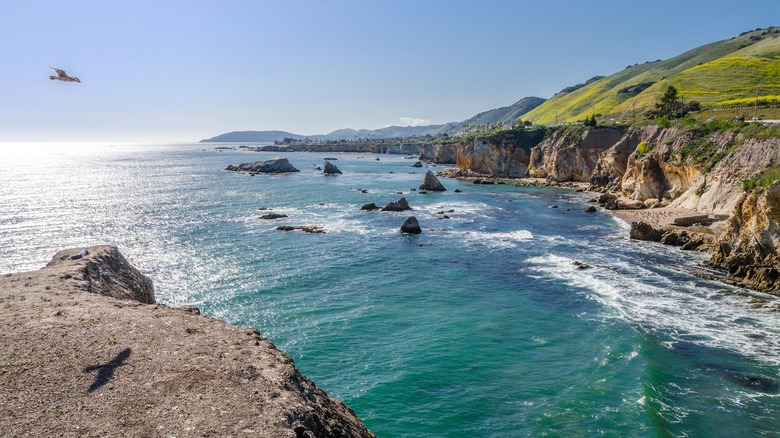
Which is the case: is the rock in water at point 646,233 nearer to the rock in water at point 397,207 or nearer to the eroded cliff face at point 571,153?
the rock in water at point 397,207

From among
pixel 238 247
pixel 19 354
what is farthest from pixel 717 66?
pixel 19 354

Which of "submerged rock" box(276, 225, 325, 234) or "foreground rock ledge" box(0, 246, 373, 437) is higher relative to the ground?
"foreground rock ledge" box(0, 246, 373, 437)

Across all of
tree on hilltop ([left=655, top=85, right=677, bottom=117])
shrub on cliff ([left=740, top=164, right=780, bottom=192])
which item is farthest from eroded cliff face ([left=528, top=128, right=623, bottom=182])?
shrub on cliff ([left=740, top=164, right=780, bottom=192])

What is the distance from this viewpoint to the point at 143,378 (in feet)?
45.7

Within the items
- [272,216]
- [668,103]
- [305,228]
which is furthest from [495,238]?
[668,103]

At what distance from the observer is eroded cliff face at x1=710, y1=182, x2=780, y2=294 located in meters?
33.5

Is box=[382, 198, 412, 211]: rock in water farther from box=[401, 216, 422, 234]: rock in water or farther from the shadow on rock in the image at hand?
the shadow on rock

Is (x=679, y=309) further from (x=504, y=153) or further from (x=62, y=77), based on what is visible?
(x=504, y=153)

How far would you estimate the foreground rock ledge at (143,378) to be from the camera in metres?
11.8

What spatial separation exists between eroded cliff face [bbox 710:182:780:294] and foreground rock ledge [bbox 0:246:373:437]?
3374cm

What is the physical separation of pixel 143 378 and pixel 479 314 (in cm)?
2108

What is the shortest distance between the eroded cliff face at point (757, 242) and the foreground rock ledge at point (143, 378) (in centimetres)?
3374

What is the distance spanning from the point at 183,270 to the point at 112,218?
1311 inches

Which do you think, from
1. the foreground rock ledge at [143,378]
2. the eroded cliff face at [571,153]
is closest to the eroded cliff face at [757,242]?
the foreground rock ledge at [143,378]
